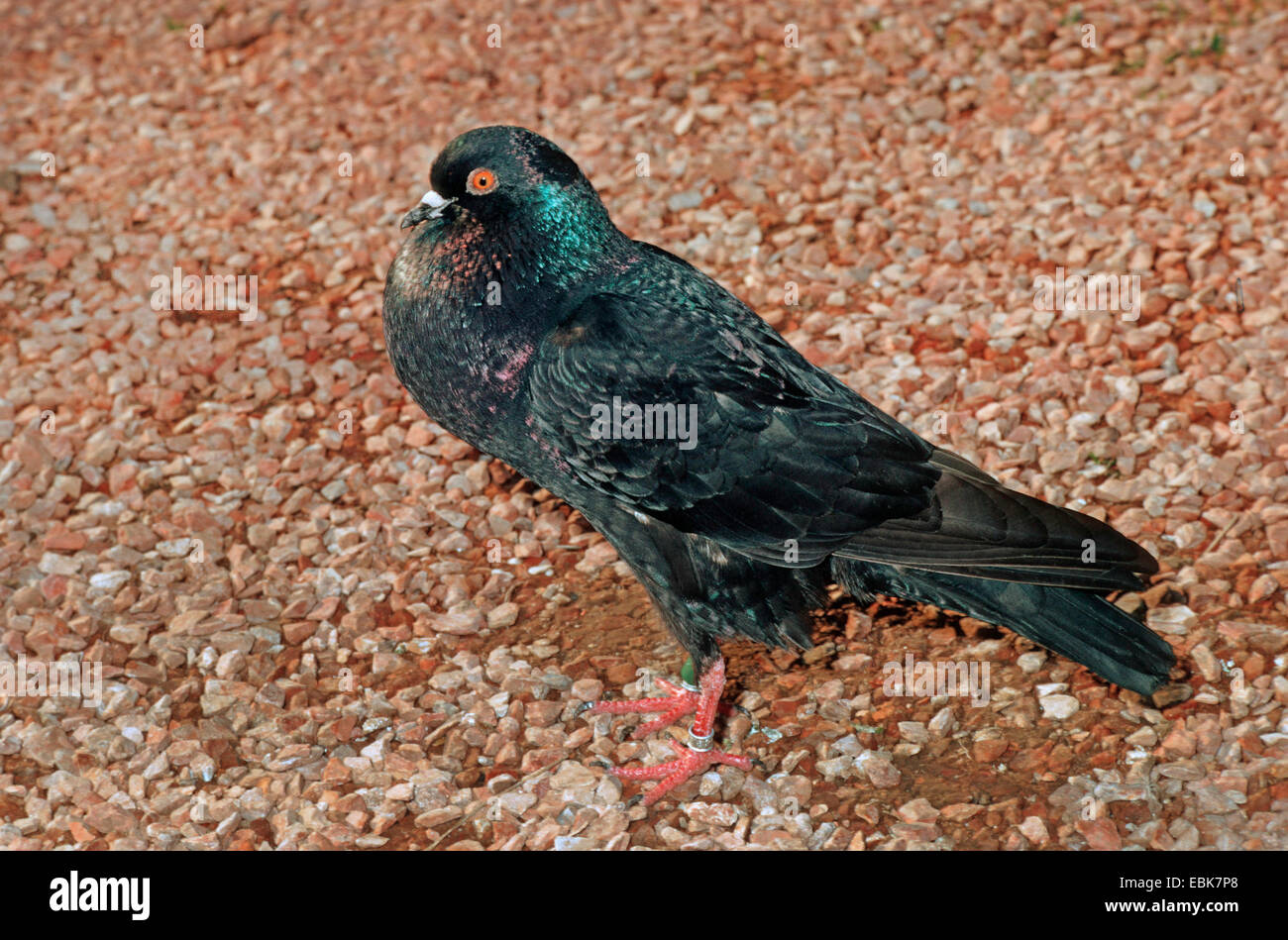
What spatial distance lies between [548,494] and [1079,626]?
2.42 metres

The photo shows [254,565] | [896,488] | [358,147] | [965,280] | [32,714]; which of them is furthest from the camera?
[358,147]

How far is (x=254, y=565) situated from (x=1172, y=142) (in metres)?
5.54

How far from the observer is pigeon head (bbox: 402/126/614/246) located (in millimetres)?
4258

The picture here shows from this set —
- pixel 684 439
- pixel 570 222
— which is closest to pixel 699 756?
pixel 684 439

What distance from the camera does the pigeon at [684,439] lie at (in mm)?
4176

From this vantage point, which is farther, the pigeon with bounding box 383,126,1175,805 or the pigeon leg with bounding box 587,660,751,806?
the pigeon leg with bounding box 587,660,751,806

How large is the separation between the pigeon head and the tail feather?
1785mm

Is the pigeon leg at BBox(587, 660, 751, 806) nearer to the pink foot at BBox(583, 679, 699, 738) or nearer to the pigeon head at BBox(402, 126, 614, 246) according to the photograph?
the pink foot at BBox(583, 679, 699, 738)

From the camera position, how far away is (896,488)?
431cm

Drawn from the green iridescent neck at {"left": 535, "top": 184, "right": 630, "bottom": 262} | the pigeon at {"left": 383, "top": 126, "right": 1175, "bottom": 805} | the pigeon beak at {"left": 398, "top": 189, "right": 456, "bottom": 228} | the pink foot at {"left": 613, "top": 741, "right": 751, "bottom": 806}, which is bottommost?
the pink foot at {"left": 613, "top": 741, "right": 751, "bottom": 806}

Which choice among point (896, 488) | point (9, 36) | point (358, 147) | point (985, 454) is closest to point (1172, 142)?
point (985, 454)

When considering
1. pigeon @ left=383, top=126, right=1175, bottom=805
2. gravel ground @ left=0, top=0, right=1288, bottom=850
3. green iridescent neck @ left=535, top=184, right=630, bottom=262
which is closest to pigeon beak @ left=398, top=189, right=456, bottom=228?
pigeon @ left=383, top=126, right=1175, bottom=805

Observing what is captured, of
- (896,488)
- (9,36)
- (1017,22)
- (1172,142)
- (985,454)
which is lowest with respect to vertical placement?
(896,488)

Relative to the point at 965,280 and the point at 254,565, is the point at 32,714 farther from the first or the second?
the point at 965,280
